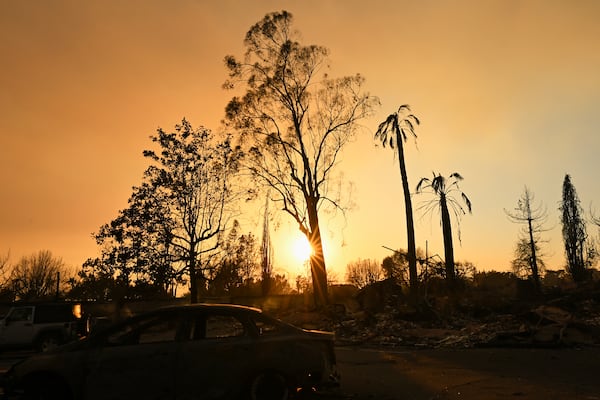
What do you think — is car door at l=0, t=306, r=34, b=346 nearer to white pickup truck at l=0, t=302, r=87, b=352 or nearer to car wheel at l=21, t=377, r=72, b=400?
white pickup truck at l=0, t=302, r=87, b=352

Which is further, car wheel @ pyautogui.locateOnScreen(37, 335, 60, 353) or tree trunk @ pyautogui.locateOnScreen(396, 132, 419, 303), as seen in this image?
tree trunk @ pyautogui.locateOnScreen(396, 132, 419, 303)

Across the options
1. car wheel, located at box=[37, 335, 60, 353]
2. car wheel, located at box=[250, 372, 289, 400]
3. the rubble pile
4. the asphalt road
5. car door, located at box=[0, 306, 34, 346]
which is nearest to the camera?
car wheel, located at box=[250, 372, 289, 400]

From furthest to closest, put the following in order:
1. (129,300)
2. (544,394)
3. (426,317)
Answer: (129,300)
(426,317)
(544,394)

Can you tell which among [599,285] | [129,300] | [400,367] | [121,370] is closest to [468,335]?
[400,367]

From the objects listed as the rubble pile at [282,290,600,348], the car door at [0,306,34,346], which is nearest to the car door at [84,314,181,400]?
the rubble pile at [282,290,600,348]

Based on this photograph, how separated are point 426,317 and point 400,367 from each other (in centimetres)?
1086

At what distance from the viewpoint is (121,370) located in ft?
22.7

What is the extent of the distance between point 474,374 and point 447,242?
21520 millimetres

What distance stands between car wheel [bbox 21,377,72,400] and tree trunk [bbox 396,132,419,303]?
794 inches

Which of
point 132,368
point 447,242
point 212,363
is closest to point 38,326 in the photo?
point 132,368

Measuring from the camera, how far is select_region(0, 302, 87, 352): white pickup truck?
19.5 m

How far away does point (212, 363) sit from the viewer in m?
7.09

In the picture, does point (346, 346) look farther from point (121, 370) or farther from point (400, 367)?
point (121, 370)

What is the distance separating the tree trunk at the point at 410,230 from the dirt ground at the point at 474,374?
10.8 metres
